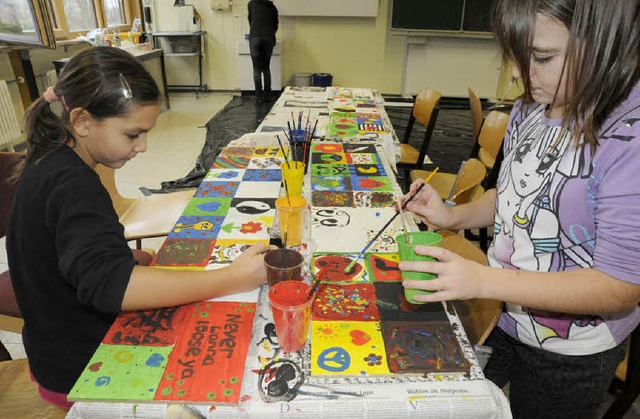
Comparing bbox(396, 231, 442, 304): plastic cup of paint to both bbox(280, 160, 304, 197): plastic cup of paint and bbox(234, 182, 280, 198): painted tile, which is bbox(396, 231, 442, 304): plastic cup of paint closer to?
bbox(280, 160, 304, 197): plastic cup of paint

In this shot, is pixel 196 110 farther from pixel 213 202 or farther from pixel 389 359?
pixel 389 359

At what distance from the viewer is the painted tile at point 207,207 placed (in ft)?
4.29

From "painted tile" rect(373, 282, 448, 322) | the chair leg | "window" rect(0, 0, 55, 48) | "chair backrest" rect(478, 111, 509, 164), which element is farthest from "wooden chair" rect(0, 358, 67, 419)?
"window" rect(0, 0, 55, 48)

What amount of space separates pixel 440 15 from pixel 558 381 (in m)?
6.38

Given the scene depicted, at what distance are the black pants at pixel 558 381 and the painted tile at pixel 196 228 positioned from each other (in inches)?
32.8

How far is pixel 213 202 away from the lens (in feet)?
4.54

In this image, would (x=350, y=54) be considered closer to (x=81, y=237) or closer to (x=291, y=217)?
(x=291, y=217)

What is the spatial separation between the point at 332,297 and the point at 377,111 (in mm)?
1966

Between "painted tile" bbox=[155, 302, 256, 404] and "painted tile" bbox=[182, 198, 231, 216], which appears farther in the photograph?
"painted tile" bbox=[182, 198, 231, 216]

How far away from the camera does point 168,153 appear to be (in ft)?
13.4

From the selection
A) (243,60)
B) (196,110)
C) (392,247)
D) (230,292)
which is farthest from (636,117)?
A: (243,60)

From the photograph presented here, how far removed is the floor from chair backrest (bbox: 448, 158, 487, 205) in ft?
3.27

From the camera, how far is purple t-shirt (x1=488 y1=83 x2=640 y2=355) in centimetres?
65

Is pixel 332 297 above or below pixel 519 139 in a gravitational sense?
below
